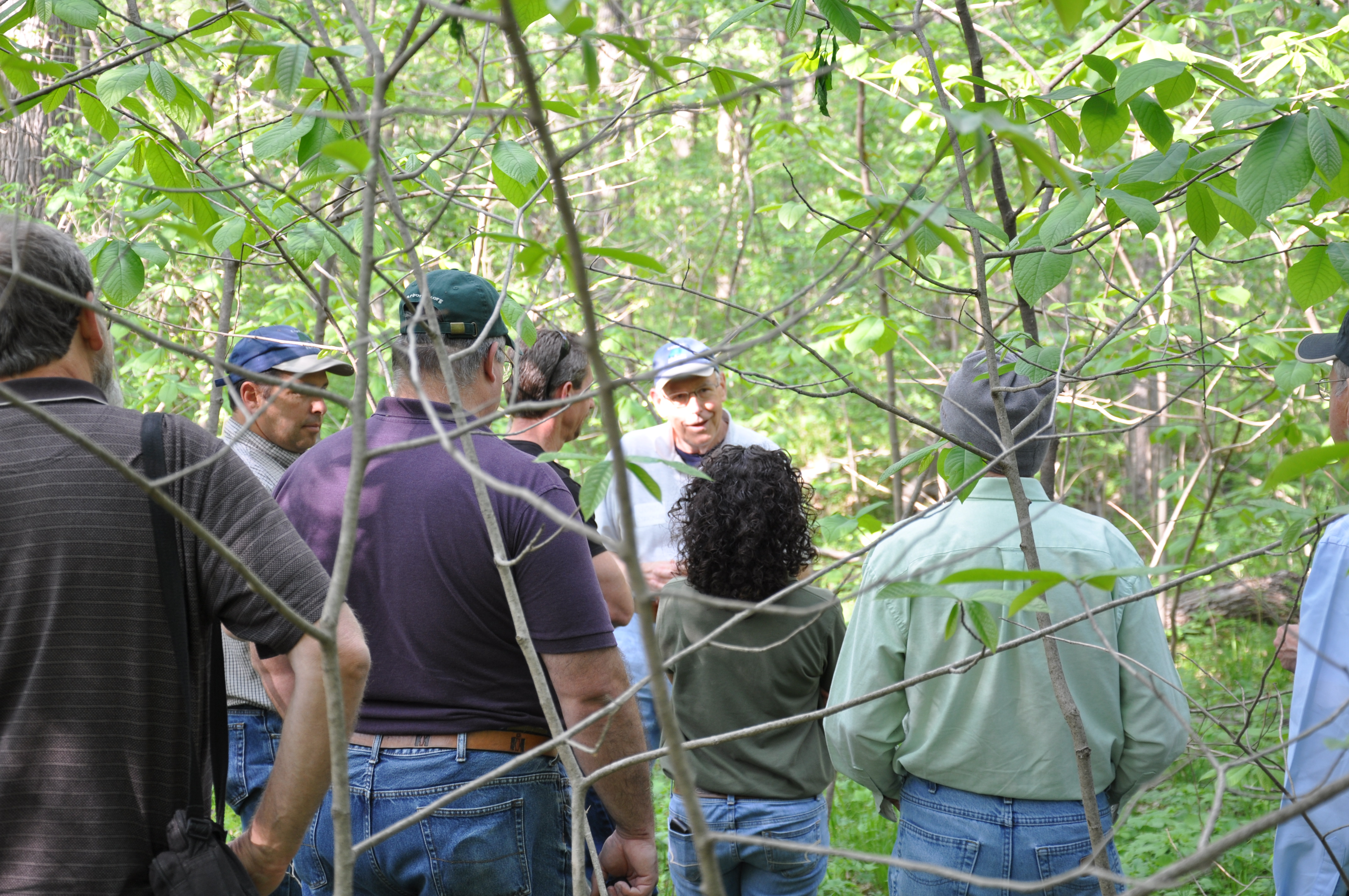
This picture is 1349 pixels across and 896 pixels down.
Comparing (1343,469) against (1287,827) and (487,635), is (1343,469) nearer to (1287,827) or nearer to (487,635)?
(1287,827)

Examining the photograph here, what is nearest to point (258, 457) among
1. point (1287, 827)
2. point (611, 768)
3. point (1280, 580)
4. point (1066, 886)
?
point (611, 768)

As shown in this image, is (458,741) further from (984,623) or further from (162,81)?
(162,81)

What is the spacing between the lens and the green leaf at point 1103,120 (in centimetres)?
182

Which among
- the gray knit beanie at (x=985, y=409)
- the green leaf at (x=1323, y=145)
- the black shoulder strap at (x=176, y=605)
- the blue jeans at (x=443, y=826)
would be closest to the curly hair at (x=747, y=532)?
the gray knit beanie at (x=985, y=409)

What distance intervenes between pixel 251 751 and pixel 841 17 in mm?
2286

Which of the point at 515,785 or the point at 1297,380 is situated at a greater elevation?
the point at 1297,380

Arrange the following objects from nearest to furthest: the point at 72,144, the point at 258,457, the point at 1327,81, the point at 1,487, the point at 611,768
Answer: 1. the point at 611,768
2. the point at 1,487
3. the point at 258,457
4. the point at 72,144
5. the point at 1327,81

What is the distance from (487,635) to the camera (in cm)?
205

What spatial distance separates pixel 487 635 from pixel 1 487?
3.03 ft

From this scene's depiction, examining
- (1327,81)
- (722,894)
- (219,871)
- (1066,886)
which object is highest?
(1327,81)

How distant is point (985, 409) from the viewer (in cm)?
217

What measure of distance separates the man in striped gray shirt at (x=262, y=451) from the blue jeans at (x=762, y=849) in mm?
1081

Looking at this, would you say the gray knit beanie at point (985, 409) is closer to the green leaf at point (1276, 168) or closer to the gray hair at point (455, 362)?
the green leaf at point (1276, 168)

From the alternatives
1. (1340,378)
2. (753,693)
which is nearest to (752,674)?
(753,693)
